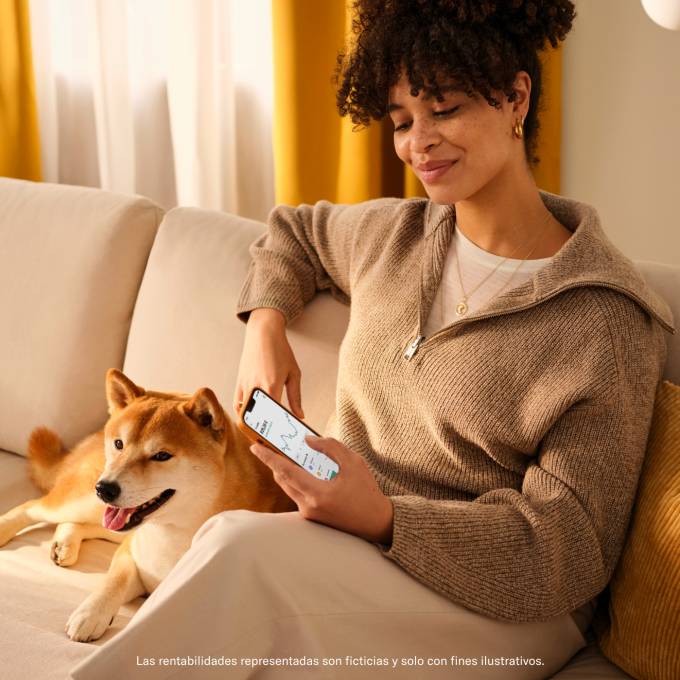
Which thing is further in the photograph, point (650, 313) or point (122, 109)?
point (122, 109)

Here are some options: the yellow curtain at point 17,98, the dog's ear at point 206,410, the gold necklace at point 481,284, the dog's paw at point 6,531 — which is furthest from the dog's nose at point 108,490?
the yellow curtain at point 17,98

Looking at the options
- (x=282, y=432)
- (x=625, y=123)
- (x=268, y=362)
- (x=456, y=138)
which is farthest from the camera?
(x=625, y=123)

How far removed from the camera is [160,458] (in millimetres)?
1348

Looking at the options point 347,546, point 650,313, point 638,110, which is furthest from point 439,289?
point 638,110

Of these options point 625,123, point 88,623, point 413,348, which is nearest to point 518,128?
point 413,348

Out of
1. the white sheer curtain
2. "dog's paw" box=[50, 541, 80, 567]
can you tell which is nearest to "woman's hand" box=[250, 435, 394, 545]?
"dog's paw" box=[50, 541, 80, 567]

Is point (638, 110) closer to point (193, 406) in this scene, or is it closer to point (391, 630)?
point (193, 406)

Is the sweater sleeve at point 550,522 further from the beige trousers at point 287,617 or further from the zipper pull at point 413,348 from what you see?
the zipper pull at point 413,348

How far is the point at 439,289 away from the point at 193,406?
0.40 m

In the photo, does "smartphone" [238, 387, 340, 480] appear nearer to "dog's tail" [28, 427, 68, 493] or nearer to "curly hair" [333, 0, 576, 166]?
"curly hair" [333, 0, 576, 166]

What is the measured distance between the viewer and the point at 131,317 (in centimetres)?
188

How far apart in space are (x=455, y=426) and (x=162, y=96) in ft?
5.62

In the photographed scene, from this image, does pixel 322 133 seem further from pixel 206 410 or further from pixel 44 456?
pixel 206 410

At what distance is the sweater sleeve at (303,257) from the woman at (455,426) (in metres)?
0.11
